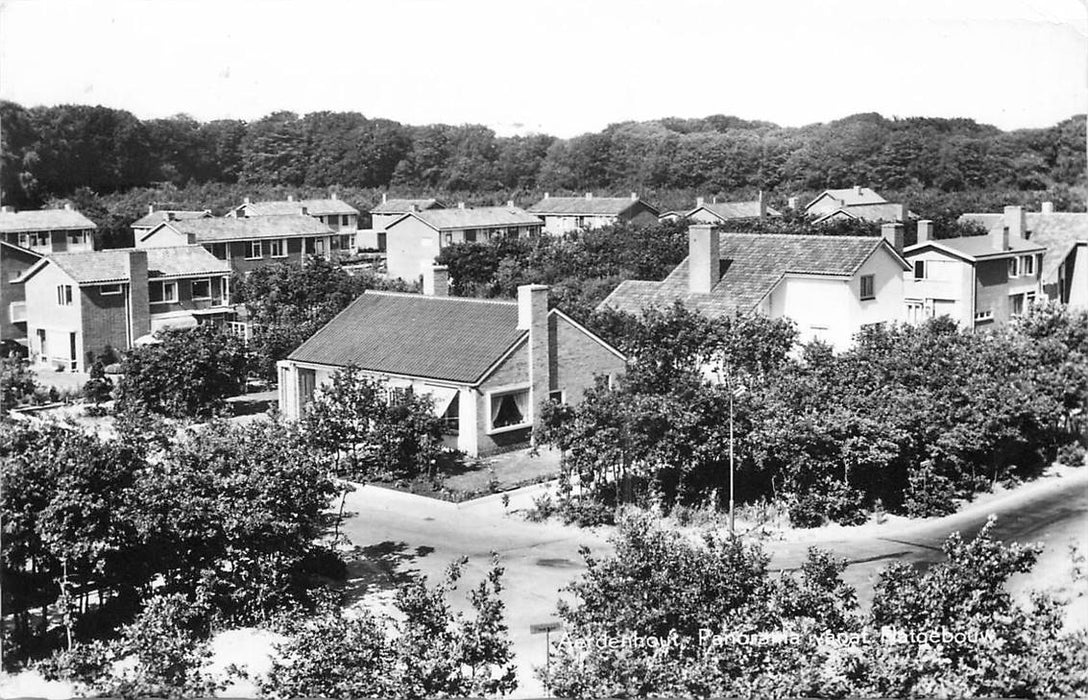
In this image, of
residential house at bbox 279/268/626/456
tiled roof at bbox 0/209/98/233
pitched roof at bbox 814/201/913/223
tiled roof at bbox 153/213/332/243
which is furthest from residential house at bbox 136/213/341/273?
pitched roof at bbox 814/201/913/223

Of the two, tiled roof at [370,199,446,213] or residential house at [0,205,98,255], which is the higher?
tiled roof at [370,199,446,213]

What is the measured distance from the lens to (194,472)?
20125mm

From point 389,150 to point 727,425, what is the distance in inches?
4214

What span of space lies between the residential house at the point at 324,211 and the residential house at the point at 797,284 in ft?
167

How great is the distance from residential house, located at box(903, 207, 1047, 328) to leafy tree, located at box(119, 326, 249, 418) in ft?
86.4

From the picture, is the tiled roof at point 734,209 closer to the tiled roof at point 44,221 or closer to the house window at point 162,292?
the tiled roof at point 44,221

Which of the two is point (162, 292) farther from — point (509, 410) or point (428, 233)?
point (428, 233)

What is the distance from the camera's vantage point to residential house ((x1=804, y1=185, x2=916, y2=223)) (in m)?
71.7

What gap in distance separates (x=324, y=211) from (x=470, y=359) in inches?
2454

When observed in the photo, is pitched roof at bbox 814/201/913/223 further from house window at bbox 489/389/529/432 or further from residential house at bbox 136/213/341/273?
house window at bbox 489/389/529/432

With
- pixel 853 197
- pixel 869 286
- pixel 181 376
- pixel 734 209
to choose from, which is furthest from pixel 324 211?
pixel 869 286

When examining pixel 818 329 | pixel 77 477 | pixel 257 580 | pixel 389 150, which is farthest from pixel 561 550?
pixel 389 150

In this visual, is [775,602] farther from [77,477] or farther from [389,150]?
[389,150]

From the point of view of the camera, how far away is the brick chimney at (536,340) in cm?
3375
